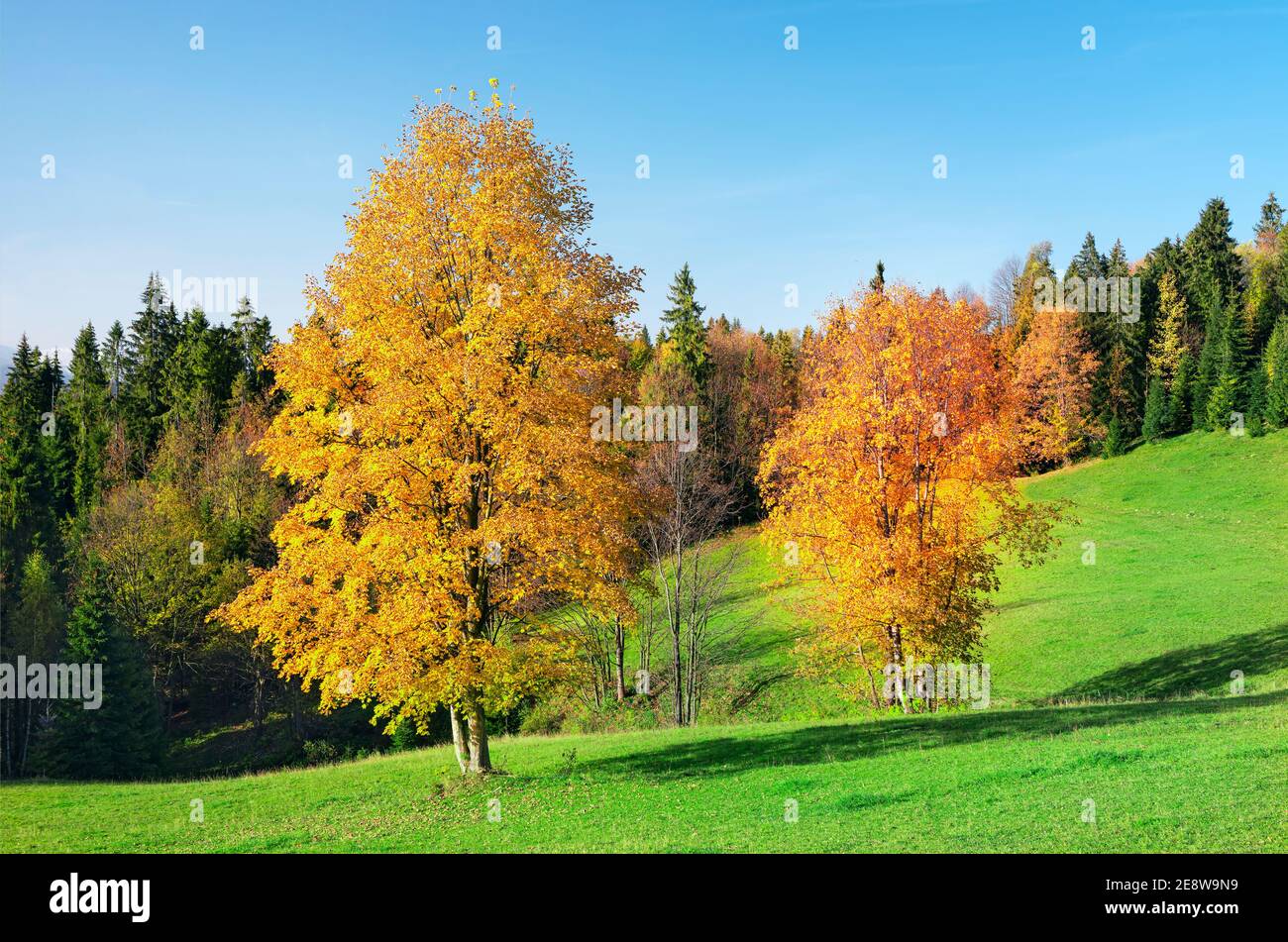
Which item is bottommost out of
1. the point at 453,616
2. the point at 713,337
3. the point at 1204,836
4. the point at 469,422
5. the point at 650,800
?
the point at 650,800

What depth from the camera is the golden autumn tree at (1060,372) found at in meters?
76.3

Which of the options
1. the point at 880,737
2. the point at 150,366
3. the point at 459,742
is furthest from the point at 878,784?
the point at 150,366

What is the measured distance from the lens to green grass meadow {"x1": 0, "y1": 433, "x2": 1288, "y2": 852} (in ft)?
41.2

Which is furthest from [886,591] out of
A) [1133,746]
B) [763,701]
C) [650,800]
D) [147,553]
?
[147,553]

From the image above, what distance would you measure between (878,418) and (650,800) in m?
13.4

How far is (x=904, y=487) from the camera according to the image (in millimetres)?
26500

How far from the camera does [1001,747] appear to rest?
18.3m

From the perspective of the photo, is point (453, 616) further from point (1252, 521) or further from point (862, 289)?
point (1252, 521)

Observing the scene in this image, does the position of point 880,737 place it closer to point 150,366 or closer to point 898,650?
point 898,650

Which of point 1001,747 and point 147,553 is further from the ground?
point 147,553

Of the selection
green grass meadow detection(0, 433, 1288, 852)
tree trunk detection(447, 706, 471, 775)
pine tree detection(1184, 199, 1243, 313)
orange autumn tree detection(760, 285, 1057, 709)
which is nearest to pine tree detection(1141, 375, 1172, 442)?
pine tree detection(1184, 199, 1243, 313)

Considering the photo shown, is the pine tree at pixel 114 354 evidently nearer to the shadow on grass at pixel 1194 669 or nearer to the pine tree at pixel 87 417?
the pine tree at pixel 87 417

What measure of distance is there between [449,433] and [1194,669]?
29.4 m
